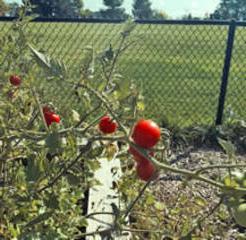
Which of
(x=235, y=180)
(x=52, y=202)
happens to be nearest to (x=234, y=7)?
(x=52, y=202)

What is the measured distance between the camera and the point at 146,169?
0.94m

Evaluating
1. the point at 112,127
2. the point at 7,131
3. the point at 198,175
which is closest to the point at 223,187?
the point at 198,175

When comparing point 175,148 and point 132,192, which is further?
point 175,148

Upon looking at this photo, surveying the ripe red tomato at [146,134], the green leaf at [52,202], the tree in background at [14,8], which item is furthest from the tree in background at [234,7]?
the ripe red tomato at [146,134]

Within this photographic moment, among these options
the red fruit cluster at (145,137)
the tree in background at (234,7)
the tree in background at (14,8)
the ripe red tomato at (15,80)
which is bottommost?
the tree in background at (234,7)

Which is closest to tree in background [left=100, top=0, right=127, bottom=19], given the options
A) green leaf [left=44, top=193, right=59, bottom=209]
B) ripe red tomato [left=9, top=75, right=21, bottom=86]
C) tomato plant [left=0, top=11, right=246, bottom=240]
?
tomato plant [left=0, top=11, right=246, bottom=240]

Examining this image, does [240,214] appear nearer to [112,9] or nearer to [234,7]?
[112,9]

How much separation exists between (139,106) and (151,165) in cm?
41

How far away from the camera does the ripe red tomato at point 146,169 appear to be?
0.93m

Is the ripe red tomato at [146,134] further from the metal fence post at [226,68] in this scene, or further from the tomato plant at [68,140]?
the metal fence post at [226,68]

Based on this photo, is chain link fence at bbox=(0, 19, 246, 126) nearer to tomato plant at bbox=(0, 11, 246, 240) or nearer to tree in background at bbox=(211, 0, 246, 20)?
tomato plant at bbox=(0, 11, 246, 240)

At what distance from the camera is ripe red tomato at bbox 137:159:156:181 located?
93 centimetres

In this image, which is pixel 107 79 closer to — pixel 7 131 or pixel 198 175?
pixel 7 131

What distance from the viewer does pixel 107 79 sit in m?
1.35
